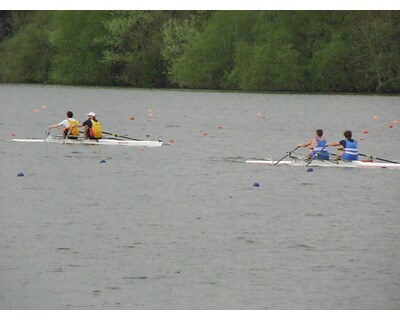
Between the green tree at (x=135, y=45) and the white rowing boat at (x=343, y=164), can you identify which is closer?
the white rowing boat at (x=343, y=164)

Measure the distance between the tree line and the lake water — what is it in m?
31.2

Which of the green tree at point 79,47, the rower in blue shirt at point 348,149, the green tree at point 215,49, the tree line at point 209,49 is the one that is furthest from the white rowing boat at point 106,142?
the green tree at point 79,47

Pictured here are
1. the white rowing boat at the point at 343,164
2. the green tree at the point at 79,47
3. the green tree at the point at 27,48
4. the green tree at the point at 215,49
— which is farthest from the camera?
the green tree at the point at 27,48

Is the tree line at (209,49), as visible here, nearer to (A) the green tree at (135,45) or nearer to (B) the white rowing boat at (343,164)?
(A) the green tree at (135,45)

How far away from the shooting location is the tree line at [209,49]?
235 feet

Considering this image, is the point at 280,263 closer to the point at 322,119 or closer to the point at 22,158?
the point at 22,158

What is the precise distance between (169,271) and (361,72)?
5815 centimetres

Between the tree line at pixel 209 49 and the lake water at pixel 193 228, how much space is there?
31160 millimetres

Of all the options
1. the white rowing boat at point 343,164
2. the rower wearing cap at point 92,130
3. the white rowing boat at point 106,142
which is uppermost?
the rower wearing cap at point 92,130

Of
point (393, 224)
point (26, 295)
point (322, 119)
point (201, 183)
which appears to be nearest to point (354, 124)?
point (322, 119)

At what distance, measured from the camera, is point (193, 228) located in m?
20.2

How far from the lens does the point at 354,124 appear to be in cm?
5025

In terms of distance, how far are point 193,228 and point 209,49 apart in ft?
189

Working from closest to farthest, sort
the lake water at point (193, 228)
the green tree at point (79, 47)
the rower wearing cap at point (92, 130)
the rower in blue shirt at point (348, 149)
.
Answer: the lake water at point (193, 228), the rower in blue shirt at point (348, 149), the rower wearing cap at point (92, 130), the green tree at point (79, 47)
